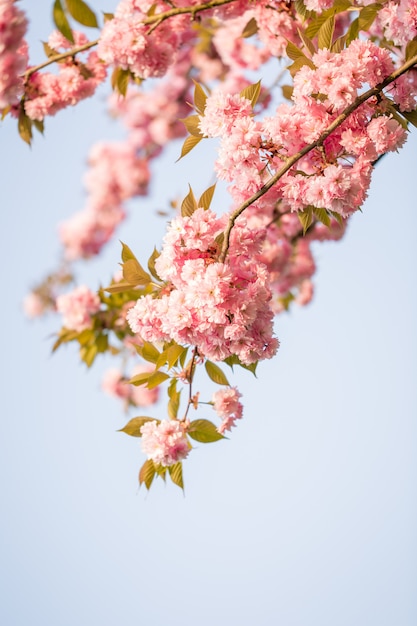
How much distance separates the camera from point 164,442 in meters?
1.91

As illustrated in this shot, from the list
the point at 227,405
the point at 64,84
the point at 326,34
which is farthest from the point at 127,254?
the point at 64,84

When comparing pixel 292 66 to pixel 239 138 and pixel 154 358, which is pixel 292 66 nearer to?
pixel 239 138

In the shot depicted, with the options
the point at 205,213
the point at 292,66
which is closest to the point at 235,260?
the point at 205,213

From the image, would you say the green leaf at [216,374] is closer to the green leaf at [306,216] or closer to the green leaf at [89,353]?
the green leaf at [306,216]

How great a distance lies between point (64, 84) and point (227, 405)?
1.59m

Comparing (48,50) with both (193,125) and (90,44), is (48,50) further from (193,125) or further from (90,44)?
(193,125)

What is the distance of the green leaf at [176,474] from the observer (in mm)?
1999

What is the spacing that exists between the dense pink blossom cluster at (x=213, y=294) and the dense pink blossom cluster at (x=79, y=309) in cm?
182

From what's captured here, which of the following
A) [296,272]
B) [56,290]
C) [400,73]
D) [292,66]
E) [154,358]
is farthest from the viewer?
[56,290]

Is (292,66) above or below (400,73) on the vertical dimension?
above

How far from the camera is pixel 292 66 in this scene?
178 cm

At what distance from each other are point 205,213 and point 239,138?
0.21 m

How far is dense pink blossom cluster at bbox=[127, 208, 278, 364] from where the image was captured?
1.66m

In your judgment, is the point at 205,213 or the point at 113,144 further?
the point at 113,144
